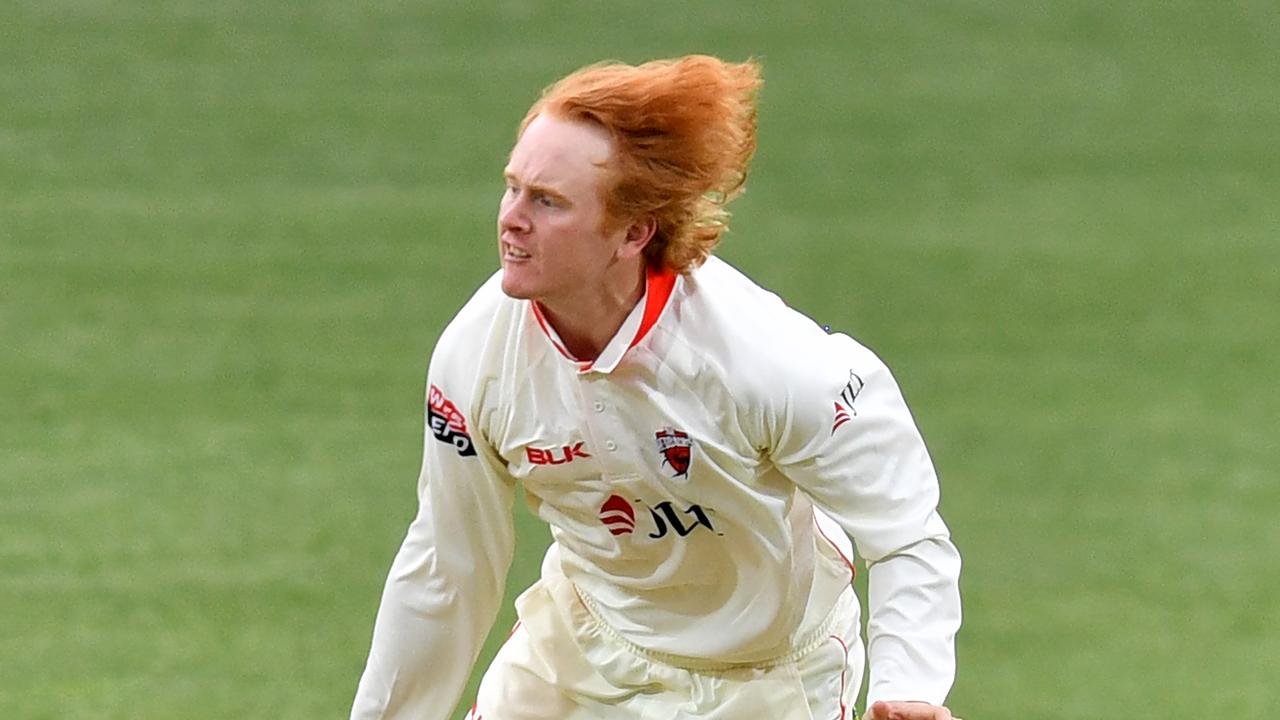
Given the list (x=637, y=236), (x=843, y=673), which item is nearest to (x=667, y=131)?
(x=637, y=236)

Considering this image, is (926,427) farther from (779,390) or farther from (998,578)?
(779,390)

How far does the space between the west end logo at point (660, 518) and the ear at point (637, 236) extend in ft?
1.43

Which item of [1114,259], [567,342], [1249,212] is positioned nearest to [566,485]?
[567,342]

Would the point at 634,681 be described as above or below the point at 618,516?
below

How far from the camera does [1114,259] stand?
9.69m

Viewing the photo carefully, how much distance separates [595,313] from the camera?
151 inches

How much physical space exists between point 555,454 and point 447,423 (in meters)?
0.21

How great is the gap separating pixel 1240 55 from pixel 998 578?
479 centimetres

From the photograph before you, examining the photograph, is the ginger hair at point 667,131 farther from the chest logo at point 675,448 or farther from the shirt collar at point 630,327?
the chest logo at point 675,448

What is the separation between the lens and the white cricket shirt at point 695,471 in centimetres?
382

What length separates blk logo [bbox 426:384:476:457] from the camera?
3975 millimetres

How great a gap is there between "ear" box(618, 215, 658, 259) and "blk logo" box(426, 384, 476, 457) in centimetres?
42

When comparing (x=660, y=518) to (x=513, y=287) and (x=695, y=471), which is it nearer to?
(x=695, y=471)

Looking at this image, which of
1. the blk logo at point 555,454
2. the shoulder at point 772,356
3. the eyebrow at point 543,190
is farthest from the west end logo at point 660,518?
the eyebrow at point 543,190
